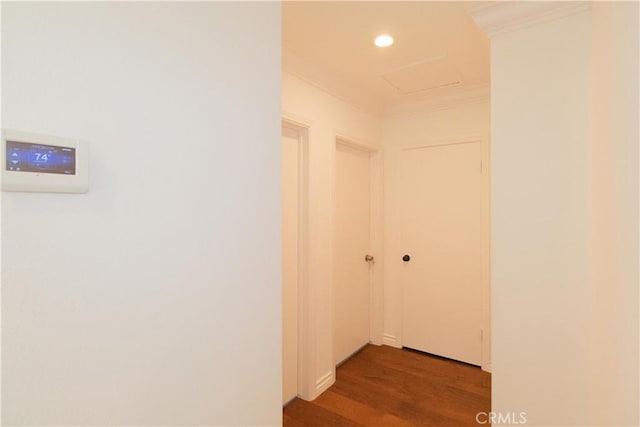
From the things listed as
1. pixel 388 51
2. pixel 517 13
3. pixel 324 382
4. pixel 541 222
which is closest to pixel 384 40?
pixel 388 51

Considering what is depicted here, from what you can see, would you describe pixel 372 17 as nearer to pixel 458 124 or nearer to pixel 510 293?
pixel 458 124

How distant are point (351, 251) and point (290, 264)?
849mm

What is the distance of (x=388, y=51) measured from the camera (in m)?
2.13

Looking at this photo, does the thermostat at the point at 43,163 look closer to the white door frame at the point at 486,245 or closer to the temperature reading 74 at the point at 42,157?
the temperature reading 74 at the point at 42,157

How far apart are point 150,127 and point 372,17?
1.48m

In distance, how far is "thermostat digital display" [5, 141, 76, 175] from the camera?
1.96 ft

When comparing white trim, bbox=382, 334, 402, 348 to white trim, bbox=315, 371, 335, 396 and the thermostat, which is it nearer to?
white trim, bbox=315, 371, 335, 396

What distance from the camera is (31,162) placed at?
0.62 metres

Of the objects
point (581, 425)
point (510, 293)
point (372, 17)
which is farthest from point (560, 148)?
point (581, 425)

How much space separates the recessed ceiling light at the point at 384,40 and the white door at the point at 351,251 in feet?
3.19

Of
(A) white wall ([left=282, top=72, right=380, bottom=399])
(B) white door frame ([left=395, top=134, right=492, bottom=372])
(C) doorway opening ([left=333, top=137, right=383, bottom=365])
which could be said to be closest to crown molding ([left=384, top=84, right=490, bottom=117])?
(B) white door frame ([left=395, top=134, right=492, bottom=372])

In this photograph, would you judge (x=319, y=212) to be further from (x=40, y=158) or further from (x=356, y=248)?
(x=40, y=158)

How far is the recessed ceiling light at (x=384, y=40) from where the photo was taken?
6.40 feet

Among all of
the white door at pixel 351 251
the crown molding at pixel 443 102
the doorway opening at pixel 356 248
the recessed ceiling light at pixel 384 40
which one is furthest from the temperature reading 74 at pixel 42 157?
the crown molding at pixel 443 102
